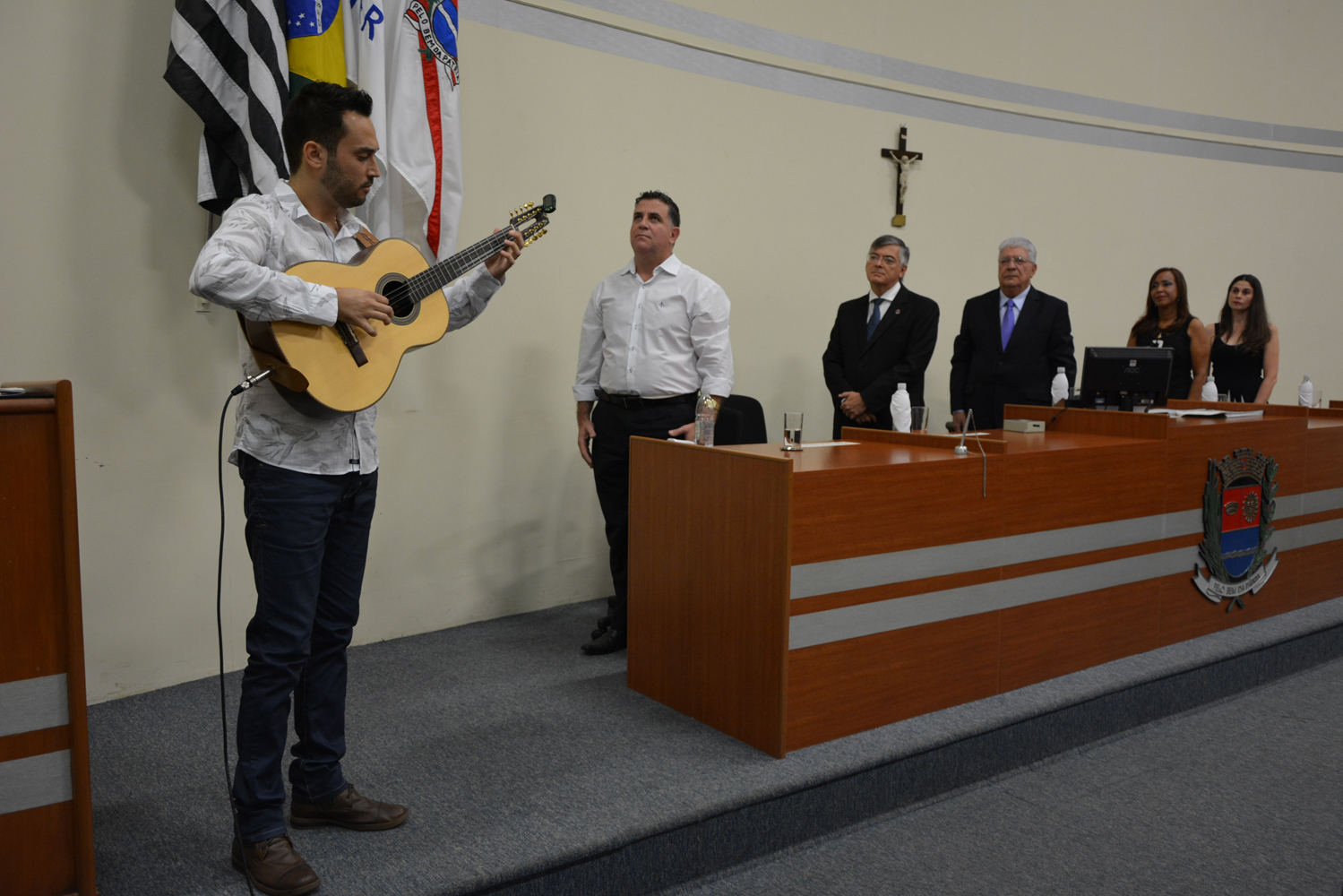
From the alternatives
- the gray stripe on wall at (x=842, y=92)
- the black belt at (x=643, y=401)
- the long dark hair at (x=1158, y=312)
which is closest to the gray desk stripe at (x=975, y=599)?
the black belt at (x=643, y=401)

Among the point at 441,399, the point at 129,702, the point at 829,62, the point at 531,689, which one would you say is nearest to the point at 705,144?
the point at 829,62

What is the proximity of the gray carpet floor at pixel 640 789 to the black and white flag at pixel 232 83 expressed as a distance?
163 centimetres

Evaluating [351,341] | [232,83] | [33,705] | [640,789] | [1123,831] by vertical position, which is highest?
[232,83]

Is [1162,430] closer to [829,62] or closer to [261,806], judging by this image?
[829,62]

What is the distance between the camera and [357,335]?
192 cm

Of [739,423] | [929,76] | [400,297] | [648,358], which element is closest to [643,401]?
[648,358]

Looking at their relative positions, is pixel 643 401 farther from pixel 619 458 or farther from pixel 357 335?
pixel 357 335

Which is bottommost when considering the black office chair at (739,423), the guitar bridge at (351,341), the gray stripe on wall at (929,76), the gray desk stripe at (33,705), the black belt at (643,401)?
the gray desk stripe at (33,705)

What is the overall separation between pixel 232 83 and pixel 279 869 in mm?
2229

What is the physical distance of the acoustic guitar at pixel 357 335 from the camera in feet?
5.90

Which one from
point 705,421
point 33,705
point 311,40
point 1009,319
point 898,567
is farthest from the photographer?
point 1009,319

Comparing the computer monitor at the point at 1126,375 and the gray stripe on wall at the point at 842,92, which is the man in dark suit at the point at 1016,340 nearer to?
the computer monitor at the point at 1126,375

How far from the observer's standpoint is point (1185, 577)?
11.7 feet

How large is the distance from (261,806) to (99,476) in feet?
5.03
